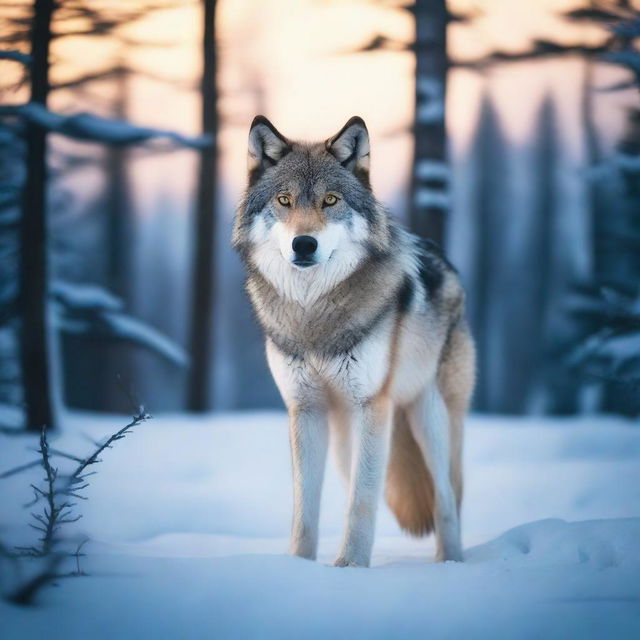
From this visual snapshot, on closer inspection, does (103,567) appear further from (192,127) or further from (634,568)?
(192,127)

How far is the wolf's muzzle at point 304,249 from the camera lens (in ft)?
9.36

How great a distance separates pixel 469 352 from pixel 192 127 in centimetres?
524

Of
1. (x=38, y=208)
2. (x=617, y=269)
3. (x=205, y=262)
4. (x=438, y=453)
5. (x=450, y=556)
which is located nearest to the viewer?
(x=450, y=556)

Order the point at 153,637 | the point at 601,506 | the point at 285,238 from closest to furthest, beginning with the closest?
the point at 153,637
the point at 285,238
the point at 601,506

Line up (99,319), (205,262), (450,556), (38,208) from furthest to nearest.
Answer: (205,262) → (99,319) → (38,208) → (450,556)

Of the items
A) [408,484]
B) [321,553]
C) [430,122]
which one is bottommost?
[321,553]

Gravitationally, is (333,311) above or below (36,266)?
above

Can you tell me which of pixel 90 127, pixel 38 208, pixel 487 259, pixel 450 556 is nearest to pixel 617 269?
pixel 487 259

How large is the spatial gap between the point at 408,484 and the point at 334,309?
1227mm

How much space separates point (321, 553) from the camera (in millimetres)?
3744

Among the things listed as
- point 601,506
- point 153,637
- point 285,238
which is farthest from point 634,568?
point 601,506

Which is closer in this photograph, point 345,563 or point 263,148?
point 345,563

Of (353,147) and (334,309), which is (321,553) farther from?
(353,147)

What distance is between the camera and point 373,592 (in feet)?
7.31
